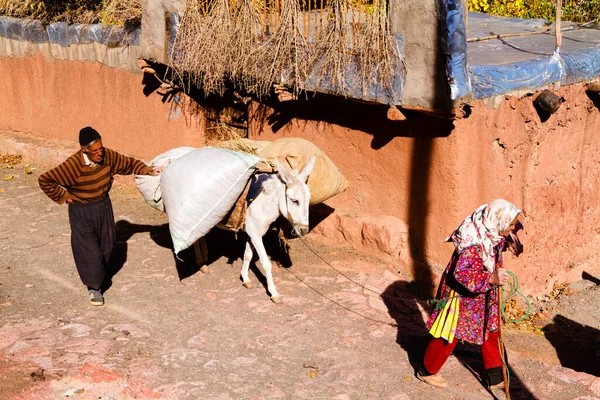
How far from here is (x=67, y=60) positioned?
1152cm

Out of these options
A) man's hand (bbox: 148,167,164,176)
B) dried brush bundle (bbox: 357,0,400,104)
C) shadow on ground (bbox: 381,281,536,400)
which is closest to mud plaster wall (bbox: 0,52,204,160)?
man's hand (bbox: 148,167,164,176)

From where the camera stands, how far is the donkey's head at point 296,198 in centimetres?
677

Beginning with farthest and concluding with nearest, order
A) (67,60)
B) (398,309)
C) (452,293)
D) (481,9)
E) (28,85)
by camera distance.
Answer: (481,9), (28,85), (67,60), (398,309), (452,293)

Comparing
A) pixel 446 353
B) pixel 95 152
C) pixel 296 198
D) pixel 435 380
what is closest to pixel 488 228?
pixel 446 353

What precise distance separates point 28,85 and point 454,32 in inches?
317

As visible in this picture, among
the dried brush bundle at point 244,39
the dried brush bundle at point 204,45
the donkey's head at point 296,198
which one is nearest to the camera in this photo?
the donkey's head at point 296,198

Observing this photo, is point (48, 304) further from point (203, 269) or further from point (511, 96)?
point (511, 96)

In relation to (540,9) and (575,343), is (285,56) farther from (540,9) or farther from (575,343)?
(540,9)

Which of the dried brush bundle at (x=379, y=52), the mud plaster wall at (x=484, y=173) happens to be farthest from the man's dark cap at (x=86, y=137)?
the mud plaster wall at (x=484, y=173)

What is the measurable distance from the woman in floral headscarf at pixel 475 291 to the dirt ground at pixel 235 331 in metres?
0.31

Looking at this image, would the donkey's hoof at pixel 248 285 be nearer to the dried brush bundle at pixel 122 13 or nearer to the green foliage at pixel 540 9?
the dried brush bundle at pixel 122 13

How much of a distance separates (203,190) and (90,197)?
1.06m

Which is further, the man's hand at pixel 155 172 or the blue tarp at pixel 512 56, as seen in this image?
the man's hand at pixel 155 172

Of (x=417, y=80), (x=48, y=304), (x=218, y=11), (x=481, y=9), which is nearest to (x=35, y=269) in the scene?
(x=48, y=304)
